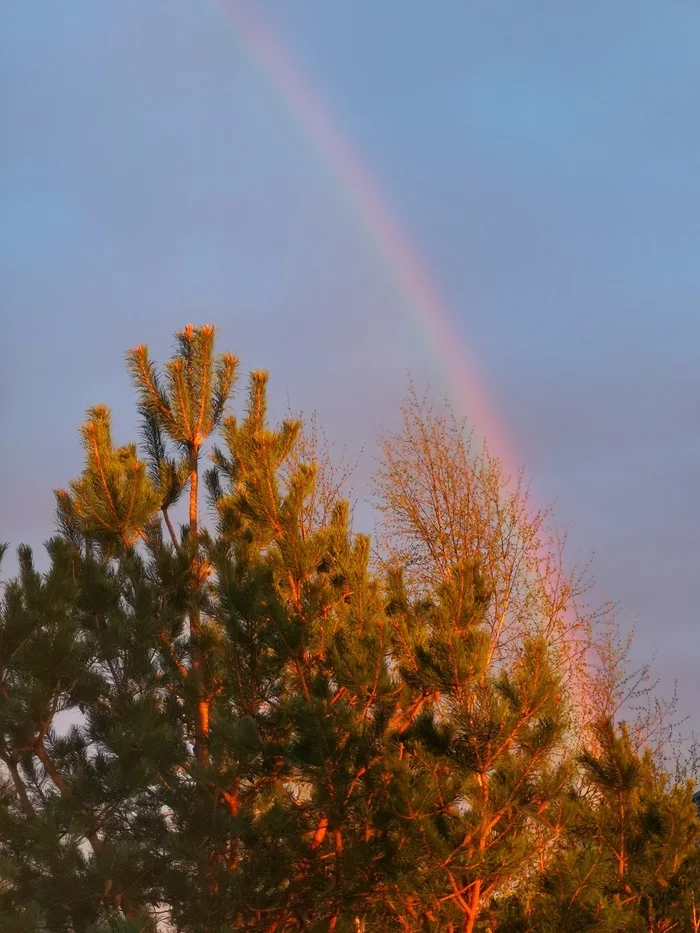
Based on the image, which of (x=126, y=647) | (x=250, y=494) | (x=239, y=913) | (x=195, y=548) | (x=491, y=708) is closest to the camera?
(x=491, y=708)

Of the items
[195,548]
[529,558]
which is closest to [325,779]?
[195,548]

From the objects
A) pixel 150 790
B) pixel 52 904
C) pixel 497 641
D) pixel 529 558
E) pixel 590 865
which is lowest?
pixel 590 865

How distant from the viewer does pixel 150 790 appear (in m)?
9.27

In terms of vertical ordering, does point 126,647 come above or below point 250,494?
below

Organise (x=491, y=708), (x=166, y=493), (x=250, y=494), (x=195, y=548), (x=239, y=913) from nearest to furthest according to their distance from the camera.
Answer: (x=491, y=708) → (x=239, y=913) → (x=250, y=494) → (x=195, y=548) → (x=166, y=493)

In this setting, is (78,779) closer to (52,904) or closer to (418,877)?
(52,904)

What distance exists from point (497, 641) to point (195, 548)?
119 inches

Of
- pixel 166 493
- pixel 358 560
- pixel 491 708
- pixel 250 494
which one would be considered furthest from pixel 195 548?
pixel 491 708

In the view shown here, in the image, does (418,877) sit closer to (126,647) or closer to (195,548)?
(126,647)

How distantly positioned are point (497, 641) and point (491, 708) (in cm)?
296

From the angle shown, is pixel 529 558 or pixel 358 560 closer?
pixel 358 560

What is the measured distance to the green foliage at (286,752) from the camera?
689 centimetres

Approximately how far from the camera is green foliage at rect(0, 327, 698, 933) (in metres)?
6.89

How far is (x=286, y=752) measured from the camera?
7336mm
